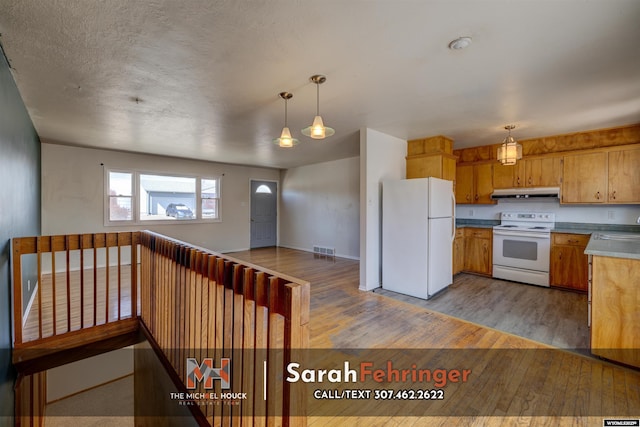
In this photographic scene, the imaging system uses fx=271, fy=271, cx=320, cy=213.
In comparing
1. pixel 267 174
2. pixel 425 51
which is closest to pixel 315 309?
pixel 425 51

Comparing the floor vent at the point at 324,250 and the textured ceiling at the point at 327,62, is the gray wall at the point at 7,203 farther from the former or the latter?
the floor vent at the point at 324,250

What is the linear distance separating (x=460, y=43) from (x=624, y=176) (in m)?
3.80

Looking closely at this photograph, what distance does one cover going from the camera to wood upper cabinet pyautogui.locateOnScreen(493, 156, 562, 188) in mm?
4293

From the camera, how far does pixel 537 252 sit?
4.22 meters

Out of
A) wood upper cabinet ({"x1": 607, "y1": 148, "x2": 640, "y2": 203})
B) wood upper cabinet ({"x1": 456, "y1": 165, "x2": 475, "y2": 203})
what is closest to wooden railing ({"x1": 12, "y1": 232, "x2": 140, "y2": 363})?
wood upper cabinet ({"x1": 456, "y1": 165, "x2": 475, "y2": 203})

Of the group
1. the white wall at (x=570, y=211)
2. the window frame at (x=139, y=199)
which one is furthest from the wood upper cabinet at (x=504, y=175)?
the window frame at (x=139, y=199)

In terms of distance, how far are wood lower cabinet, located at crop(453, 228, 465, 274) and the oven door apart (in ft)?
1.71

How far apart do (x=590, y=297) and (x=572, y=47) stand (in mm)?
2033

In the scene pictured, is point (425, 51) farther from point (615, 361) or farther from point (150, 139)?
point (150, 139)

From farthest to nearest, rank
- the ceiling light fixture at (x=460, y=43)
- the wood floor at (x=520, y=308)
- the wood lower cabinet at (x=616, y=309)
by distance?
1. the wood floor at (x=520, y=308)
2. the wood lower cabinet at (x=616, y=309)
3. the ceiling light fixture at (x=460, y=43)

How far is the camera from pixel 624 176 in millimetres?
3748

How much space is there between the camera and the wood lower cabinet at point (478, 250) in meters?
4.78

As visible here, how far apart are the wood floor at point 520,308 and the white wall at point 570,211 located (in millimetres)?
1281

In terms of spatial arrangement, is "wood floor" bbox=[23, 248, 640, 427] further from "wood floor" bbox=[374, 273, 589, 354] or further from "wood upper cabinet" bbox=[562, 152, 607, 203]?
"wood upper cabinet" bbox=[562, 152, 607, 203]
